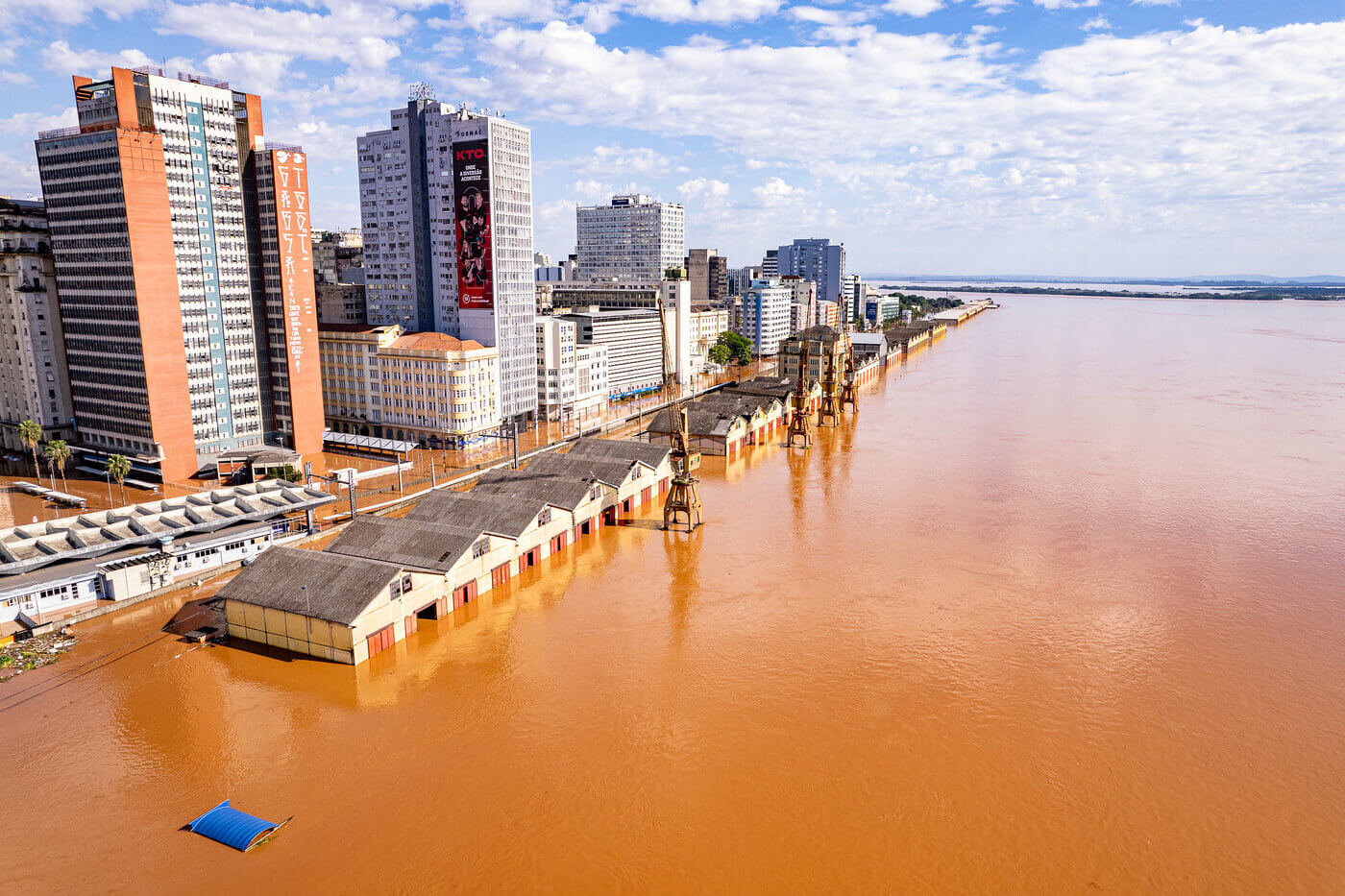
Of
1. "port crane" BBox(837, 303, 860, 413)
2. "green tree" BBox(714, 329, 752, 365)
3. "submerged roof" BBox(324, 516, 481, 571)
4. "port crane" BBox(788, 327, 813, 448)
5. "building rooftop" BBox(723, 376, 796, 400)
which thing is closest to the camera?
"submerged roof" BBox(324, 516, 481, 571)

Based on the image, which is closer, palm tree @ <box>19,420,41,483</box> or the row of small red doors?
the row of small red doors

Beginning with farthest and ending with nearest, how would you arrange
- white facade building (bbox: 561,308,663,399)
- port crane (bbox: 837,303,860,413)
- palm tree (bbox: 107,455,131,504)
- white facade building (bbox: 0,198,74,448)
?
port crane (bbox: 837,303,860,413) < white facade building (bbox: 561,308,663,399) < white facade building (bbox: 0,198,74,448) < palm tree (bbox: 107,455,131,504)

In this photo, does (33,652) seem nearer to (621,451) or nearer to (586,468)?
(586,468)

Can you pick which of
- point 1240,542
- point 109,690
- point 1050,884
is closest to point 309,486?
point 109,690

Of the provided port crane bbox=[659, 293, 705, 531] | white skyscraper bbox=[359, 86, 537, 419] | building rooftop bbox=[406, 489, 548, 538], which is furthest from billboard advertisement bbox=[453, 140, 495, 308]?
building rooftop bbox=[406, 489, 548, 538]

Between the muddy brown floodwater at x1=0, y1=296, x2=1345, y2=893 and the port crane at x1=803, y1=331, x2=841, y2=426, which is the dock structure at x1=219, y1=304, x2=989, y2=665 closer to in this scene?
the muddy brown floodwater at x1=0, y1=296, x2=1345, y2=893

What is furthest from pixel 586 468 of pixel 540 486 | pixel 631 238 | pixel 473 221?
pixel 631 238
